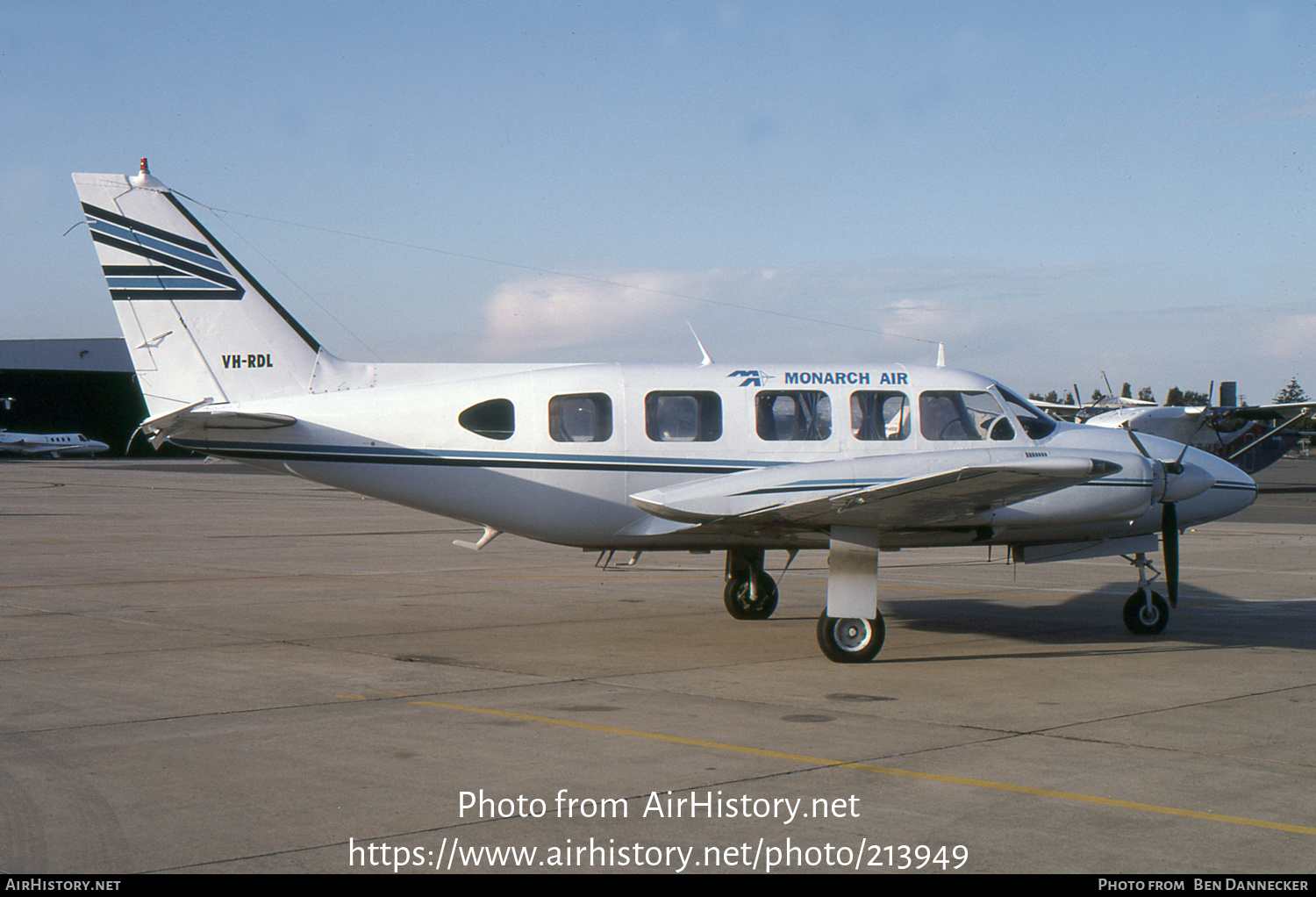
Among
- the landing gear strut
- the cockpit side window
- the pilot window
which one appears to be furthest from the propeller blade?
the landing gear strut

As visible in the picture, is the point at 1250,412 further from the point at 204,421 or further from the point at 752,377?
the point at 204,421

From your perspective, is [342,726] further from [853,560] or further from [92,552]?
[92,552]

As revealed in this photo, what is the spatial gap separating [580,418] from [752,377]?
1886 millimetres

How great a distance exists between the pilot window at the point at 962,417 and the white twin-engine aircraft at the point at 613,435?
0.02 metres

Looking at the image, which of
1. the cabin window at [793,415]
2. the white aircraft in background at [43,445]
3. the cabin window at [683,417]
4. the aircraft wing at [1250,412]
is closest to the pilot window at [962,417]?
the cabin window at [793,415]

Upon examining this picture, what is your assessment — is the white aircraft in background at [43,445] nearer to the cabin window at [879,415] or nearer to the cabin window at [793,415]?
the cabin window at [793,415]

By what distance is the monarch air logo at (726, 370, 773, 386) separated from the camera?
1236 cm

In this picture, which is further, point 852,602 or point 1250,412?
point 1250,412

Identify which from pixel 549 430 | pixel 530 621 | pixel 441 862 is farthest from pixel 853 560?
pixel 441 862

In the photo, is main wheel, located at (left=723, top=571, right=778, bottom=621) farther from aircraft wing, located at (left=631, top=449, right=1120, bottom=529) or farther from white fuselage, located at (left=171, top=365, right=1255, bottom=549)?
aircraft wing, located at (left=631, top=449, right=1120, bottom=529)

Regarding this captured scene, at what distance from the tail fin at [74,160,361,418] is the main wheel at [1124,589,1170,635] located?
9.47 metres

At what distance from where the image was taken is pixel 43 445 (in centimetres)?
8800

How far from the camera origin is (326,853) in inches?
218

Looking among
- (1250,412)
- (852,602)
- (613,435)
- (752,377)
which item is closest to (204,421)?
(613,435)
